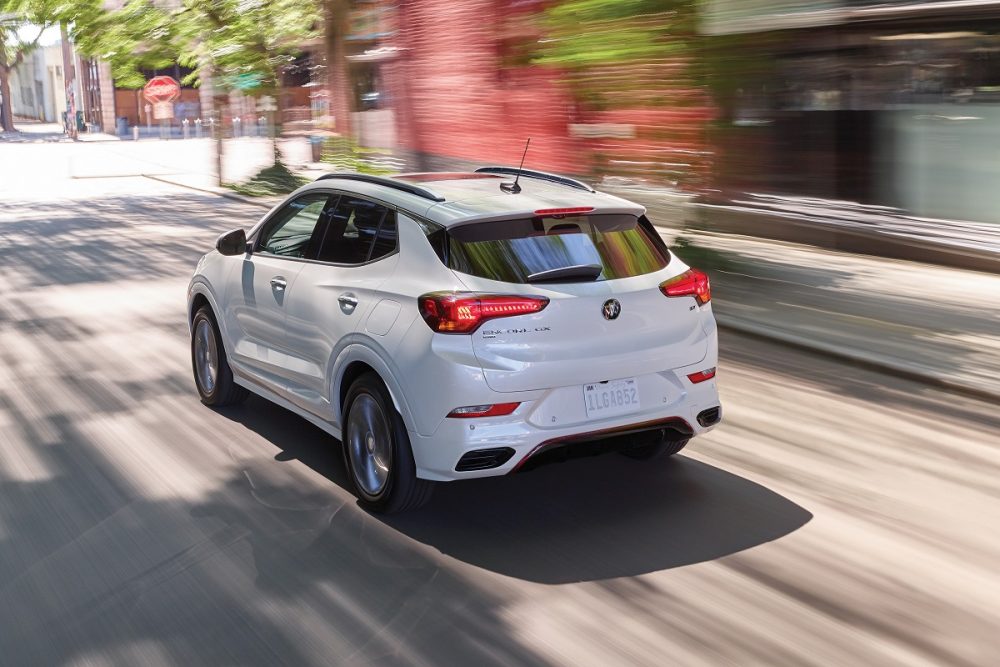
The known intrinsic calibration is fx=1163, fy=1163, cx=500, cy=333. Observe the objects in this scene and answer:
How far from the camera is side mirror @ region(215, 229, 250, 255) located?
719 cm

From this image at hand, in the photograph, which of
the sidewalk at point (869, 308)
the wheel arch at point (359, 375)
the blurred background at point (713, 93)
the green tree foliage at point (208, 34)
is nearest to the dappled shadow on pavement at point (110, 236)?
the blurred background at point (713, 93)

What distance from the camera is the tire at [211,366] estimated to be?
755 cm

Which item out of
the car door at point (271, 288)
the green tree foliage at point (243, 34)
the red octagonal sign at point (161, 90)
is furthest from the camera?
the red octagonal sign at point (161, 90)

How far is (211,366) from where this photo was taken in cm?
774

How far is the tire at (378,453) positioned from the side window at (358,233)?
0.66m

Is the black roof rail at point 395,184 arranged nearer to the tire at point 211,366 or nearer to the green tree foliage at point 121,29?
the tire at point 211,366

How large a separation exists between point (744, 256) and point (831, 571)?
1008cm

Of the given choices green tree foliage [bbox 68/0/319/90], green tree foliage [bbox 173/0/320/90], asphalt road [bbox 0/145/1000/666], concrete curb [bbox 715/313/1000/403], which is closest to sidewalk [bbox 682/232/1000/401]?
concrete curb [bbox 715/313/1000/403]

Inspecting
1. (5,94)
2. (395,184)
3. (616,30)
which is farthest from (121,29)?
(5,94)

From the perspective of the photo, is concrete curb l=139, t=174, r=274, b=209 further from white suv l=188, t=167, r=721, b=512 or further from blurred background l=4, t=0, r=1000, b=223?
white suv l=188, t=167, r=721, b=512

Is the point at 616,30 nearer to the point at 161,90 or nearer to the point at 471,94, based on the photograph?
the point at 471,94

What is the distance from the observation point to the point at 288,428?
23.7 ft

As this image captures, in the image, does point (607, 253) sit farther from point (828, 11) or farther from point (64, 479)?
point (828, 11)

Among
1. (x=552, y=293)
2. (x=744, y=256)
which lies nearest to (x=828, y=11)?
(x=744, y=256)
